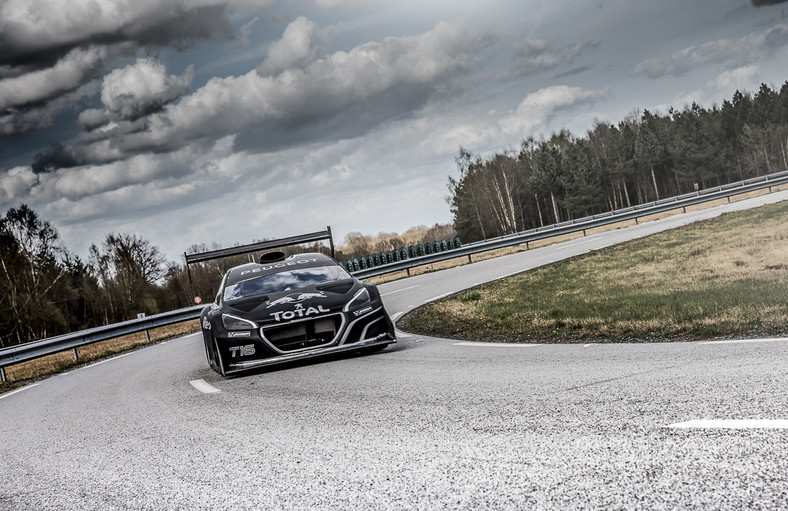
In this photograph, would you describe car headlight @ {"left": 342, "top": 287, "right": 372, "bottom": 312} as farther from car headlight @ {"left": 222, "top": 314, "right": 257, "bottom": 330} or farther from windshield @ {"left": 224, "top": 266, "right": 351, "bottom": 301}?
car headlight @ {"left": 222, "top": 314, "right": 257, "bottom": 330}

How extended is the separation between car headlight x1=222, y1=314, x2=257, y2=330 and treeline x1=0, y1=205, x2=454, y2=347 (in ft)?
123

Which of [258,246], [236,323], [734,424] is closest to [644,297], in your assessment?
[236,323]

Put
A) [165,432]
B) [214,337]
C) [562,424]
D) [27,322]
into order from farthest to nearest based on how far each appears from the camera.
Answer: [27,322]
[214,337]
[165,432]
[562,424]

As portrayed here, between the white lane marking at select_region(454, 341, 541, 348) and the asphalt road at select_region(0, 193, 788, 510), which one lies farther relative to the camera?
the white lane marking at select_region(454, 341, 541, 348)

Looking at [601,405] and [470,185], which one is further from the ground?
[470,185]

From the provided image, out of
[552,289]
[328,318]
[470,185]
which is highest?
[470,185]

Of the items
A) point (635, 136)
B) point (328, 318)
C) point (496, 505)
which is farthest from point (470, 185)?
point (496, 505)

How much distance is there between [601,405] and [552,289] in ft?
33.8

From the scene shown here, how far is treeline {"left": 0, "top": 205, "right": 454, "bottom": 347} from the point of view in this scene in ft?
166

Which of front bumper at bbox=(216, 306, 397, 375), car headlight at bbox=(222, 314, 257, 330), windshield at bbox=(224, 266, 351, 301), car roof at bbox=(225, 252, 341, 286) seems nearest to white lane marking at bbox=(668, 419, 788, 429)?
front bumper at bbox=(216, 306, 397, 375)

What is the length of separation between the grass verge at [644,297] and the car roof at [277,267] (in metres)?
2.32

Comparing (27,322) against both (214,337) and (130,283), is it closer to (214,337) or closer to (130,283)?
(130,283)

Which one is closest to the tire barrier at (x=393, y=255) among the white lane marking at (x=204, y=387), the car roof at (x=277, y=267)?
the car roof at (x=277, y=267)

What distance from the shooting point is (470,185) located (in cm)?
8544
